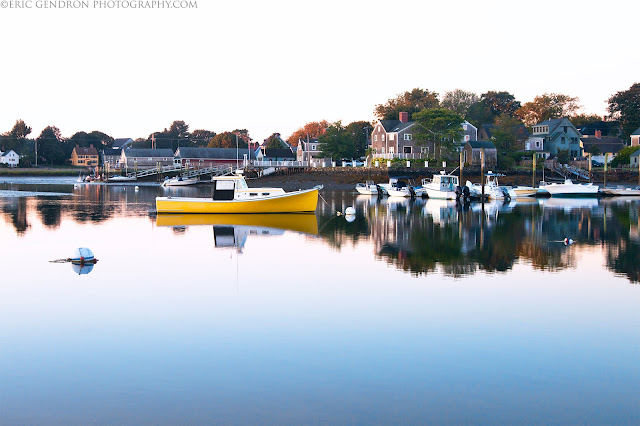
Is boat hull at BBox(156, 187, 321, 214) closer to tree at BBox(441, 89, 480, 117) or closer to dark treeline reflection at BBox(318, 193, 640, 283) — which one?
dark treeline reflection at BBox(318, 193, 640, 283)

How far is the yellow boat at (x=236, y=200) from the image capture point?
44250mm

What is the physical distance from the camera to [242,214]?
45.8 m

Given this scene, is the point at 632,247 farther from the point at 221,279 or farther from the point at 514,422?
the point at 514,422

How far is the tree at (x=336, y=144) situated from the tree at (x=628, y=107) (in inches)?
2162

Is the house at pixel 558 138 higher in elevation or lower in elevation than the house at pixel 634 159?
higher

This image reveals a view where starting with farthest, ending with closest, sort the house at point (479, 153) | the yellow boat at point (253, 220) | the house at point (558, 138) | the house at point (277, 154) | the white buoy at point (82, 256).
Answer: the house at point (277, 154), the house at point (558, 138), the house at point (479, 153), the yellow boat at point (253, 220), the white buoy at point (82, 256)

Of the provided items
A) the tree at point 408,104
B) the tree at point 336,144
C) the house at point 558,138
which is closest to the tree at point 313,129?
the tree at point 408,104

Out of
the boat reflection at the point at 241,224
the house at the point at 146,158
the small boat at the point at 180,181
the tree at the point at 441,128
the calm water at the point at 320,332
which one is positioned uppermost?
the tree at the point at 441,128

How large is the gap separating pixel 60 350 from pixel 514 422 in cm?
936

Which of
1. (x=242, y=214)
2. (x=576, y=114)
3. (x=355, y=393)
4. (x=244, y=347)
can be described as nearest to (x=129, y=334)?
(x=244, y=347)

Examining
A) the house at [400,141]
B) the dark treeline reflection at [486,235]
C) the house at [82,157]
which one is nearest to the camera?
the dark treeline reflection at [486,235]

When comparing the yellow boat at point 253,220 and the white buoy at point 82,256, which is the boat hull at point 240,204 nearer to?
the yellow boat at point 253,220

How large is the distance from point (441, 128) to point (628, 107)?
48477mm

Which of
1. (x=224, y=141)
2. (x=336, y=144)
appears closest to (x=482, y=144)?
(x=336, y=144)
